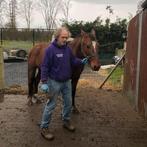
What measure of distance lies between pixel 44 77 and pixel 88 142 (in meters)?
1.34

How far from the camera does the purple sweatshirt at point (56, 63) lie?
24.6 ft

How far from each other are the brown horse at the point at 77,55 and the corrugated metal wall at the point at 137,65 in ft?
4.38

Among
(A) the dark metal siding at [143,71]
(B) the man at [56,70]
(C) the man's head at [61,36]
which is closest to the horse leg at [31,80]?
(A) the dark metal siding at [143,71]

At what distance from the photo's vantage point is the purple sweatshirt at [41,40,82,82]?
7.49 m

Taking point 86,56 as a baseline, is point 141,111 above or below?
below

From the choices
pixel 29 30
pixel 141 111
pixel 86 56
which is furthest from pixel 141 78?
pixel 29 30

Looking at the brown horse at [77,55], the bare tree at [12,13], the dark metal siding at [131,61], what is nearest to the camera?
the brown horse at [77,55]

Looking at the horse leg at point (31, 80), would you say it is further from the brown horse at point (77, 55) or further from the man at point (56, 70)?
the man at point (56, 70)

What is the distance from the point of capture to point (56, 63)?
24.8 feet

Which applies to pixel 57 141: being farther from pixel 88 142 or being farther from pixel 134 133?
pixel 134 133

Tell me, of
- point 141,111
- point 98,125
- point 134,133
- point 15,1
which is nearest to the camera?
point 134,133

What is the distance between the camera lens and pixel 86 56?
8.86 m

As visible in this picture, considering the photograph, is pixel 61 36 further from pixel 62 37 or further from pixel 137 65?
pixel 137 65

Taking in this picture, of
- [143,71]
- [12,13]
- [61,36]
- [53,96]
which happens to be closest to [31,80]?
[143,71]
